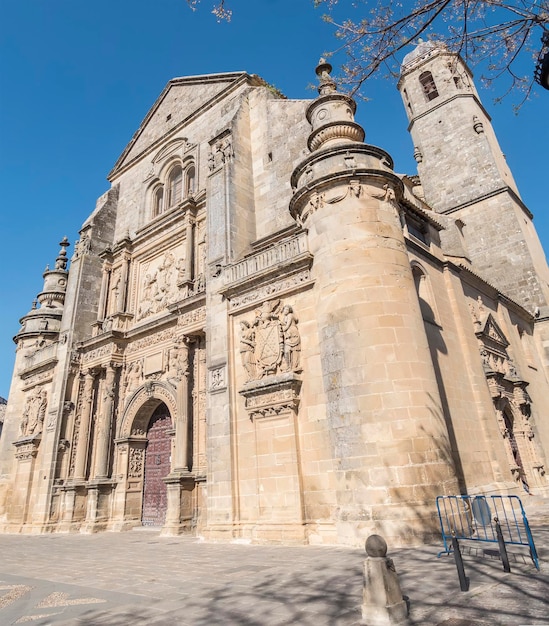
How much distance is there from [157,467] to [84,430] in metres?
3.72

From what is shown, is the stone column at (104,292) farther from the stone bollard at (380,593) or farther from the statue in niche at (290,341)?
the stone bollard at (380,593)

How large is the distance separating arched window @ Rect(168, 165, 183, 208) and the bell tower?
469 inches

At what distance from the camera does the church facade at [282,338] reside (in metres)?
8.77

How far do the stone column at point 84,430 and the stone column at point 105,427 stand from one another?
500mm

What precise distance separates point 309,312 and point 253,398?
254 centimetres

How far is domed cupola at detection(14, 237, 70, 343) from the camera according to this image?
23.3m

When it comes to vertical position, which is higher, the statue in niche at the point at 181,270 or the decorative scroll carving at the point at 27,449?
the statue in niche at the point at 181,270

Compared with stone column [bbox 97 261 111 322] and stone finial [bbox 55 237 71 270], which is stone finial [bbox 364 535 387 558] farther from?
stone finial [bbox 55 237 71 270]

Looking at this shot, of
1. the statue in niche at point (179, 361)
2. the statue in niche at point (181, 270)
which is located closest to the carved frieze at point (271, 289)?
the statue in niche at point (179, 361)

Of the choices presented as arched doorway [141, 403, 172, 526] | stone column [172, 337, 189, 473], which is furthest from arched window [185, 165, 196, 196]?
arched doorway [141, 403, 172, 526]

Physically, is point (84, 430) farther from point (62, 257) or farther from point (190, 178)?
point (62, 257)

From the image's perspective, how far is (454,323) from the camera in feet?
43.2

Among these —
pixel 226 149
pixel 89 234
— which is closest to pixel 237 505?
pixel 226 149

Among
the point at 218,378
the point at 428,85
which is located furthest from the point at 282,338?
the point at 428,85
